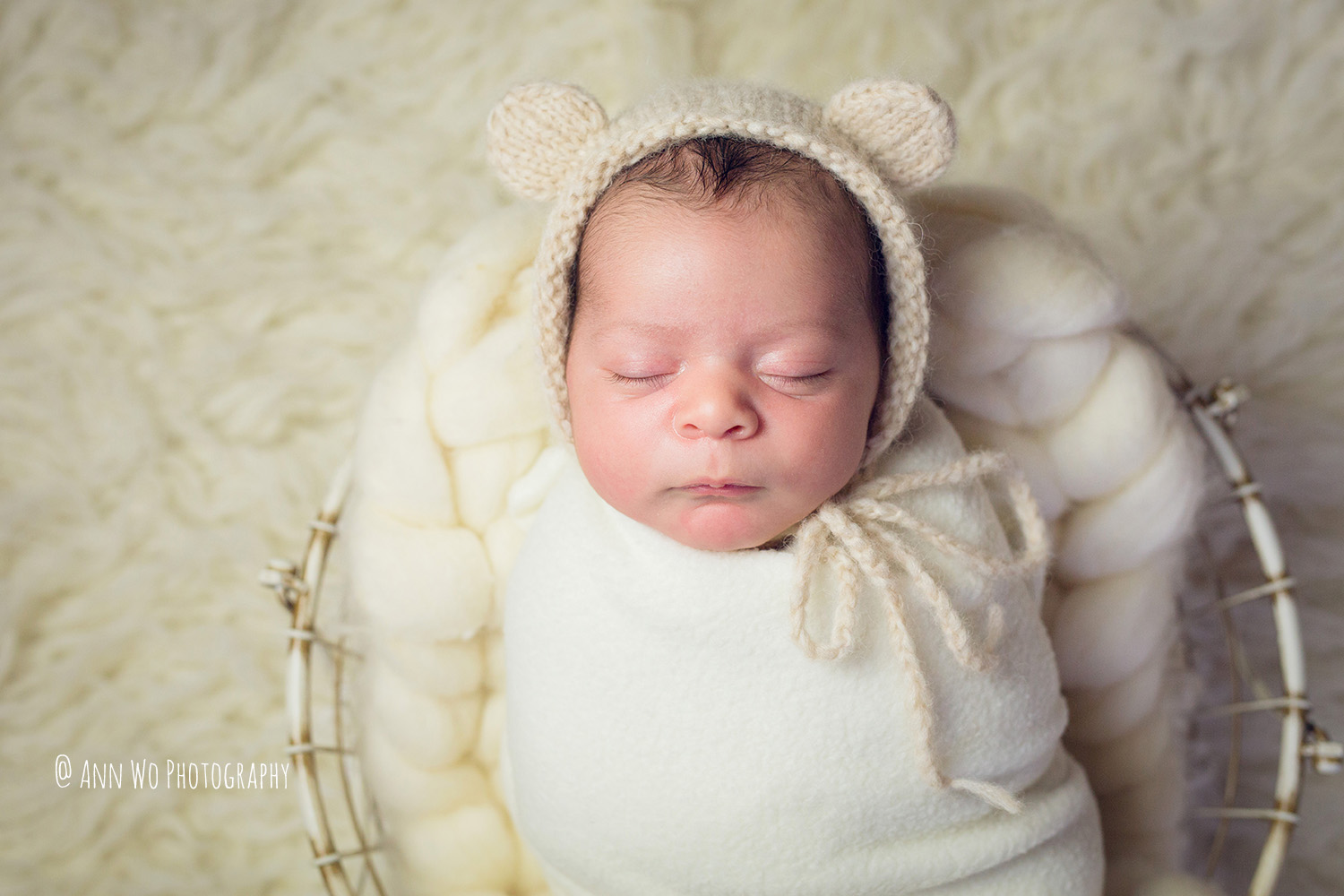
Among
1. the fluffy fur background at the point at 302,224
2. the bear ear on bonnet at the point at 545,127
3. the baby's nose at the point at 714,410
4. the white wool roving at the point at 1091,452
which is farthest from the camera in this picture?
the fluffy fur background at the point at 302,224

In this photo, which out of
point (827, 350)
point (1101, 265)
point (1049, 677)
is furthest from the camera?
point (1101, 265)

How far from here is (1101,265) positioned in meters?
1.12

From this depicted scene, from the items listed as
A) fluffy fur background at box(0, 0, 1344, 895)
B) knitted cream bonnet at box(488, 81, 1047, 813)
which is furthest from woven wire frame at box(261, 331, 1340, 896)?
knitted cream bonnet at box(488, 81, 1047, 813)

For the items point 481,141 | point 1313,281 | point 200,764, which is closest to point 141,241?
point 481,141

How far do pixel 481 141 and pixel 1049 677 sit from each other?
1.04 meters

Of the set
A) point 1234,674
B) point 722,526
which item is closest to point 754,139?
point 722,526

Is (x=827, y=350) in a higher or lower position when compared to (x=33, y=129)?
lower

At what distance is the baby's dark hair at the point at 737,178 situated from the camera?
857 millimetres

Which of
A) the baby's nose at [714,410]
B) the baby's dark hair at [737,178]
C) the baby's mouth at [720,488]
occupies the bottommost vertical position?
the baby's mouth at [720,488]

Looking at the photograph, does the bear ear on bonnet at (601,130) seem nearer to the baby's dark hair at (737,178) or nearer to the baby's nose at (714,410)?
the baby's dark hair at (737,178)

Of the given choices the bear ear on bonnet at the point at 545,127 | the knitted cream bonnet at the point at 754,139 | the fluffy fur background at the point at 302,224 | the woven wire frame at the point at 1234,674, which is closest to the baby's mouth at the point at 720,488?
the knitted cream bonnet at the point at 754,139

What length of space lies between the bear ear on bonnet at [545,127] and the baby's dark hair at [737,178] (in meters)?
0.06

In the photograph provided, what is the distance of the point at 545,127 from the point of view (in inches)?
36.9

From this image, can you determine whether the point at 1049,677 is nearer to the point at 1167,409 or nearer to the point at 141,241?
the point at 1167,409
